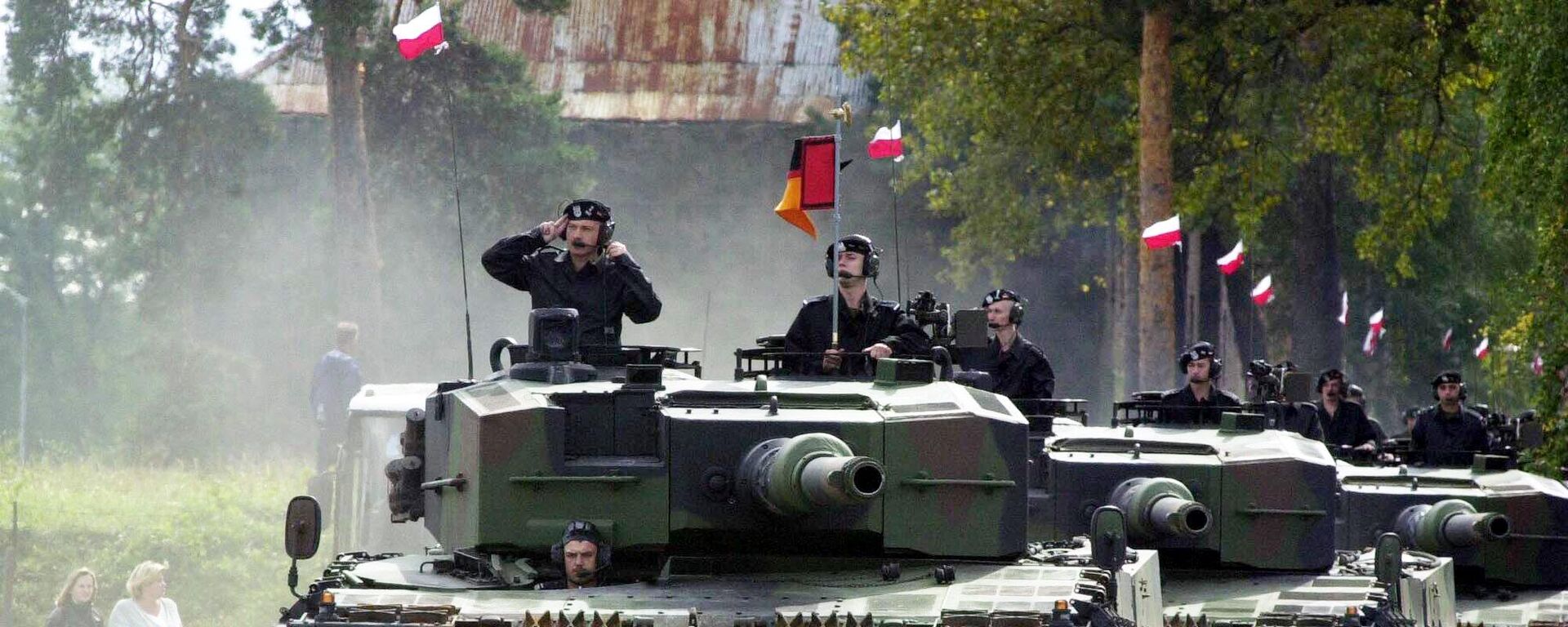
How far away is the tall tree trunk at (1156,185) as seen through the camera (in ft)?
88.9

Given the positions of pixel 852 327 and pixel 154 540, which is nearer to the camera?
pixel 852 327

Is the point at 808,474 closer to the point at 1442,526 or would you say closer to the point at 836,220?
the point at 836,220

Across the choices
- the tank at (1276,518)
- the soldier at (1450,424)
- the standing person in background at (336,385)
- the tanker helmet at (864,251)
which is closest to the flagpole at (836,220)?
the tanker helmet at (864,251)

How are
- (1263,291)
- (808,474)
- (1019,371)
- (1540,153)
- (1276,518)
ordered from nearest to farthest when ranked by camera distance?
(808,474) → (1276,518) → (1019,371) → (1540,153) → (1263,291)

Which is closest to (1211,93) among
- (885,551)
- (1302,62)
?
(1302,62)

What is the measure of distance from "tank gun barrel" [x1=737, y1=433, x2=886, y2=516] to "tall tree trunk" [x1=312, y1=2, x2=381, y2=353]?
20617 millimetres

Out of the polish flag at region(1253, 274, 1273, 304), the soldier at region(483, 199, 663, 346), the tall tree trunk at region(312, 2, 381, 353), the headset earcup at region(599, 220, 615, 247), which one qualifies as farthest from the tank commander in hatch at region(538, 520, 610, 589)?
the tall tree trunk at region(312, 2, 381, 353)

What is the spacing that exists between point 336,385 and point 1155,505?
14.1 meters

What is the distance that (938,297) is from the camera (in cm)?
4447

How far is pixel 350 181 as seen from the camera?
30672 millimetres

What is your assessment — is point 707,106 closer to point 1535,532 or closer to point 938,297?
point 938,297

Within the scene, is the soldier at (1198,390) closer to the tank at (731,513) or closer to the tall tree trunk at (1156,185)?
the tank at (731,513)

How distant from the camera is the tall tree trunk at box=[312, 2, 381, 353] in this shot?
30.5 m

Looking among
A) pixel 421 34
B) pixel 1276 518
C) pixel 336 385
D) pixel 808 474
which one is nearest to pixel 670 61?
pixel 336 385
